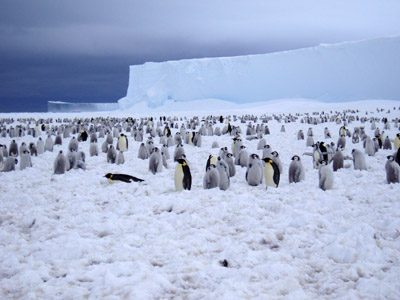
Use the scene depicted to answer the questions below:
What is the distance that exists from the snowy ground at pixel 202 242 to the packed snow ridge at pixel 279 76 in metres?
48.3

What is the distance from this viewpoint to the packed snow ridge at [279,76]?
157 feet

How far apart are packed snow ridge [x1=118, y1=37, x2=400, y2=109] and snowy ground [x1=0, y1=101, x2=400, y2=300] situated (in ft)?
158

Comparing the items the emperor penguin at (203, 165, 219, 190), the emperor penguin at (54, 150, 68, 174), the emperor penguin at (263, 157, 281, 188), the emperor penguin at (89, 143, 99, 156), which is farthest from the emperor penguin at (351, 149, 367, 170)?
the emperor penguin at (89, 143, 99, 156)

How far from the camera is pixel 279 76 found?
53.7 meters

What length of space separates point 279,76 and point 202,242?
53077 millimetres

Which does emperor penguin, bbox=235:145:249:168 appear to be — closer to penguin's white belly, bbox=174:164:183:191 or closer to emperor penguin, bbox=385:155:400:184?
penguin's white belly, bbox=174:164:183:191

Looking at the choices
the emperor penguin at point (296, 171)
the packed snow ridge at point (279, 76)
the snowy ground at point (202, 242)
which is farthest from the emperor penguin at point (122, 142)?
the packed snow ridge at point (279, 76)

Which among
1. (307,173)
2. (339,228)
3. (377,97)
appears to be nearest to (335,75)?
(377,97)

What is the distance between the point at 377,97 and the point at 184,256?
52396mm

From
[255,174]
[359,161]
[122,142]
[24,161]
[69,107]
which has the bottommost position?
[24,161]

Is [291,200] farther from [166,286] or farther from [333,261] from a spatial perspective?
[166,286]

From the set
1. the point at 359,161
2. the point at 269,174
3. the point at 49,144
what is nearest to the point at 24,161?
the point at 49,144

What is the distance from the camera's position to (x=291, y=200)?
529 cm

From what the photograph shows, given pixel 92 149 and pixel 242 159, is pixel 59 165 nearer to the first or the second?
pixel 92 149
